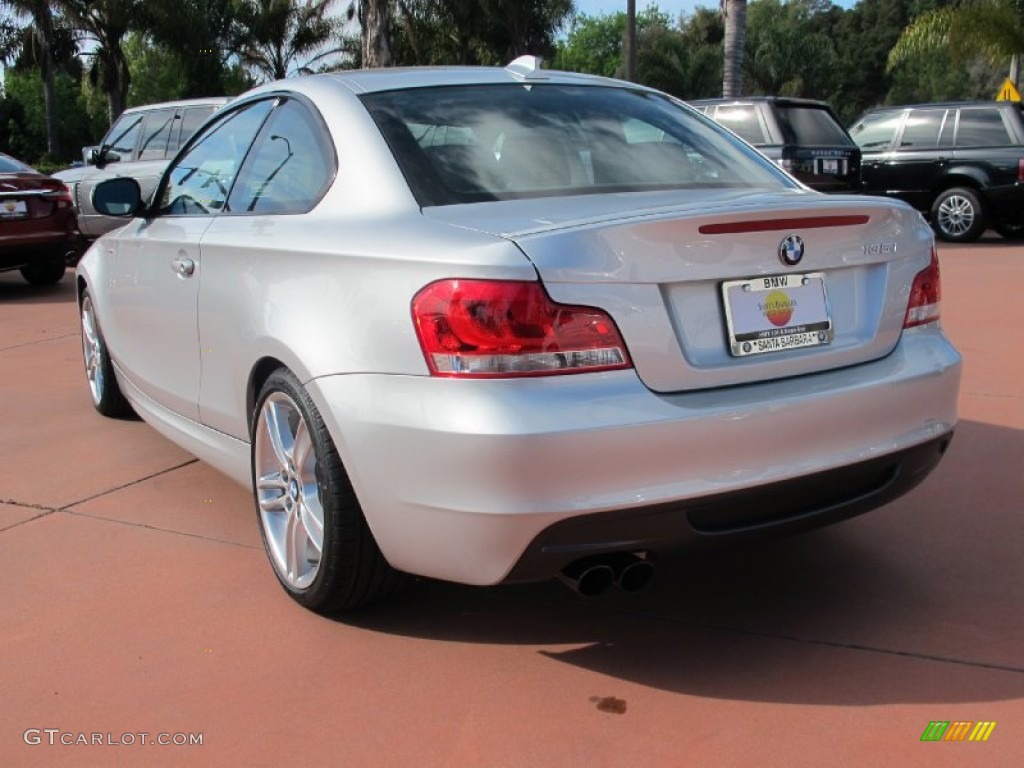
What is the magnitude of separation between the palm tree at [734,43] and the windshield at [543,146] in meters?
17.0

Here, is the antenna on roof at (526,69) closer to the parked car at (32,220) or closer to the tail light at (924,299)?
the tail light at (924,299)

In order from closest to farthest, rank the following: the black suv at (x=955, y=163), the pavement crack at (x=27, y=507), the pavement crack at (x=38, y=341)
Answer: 1. the pavement crack at (x=27, y=507)
2. the pavement crack at (x=38, y=341)
3. the black suv at (x=955, y=163)

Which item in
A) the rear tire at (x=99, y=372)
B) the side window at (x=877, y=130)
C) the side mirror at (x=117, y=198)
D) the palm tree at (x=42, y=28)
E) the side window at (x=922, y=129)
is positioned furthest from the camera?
the palm tree at (x=42, y=28)

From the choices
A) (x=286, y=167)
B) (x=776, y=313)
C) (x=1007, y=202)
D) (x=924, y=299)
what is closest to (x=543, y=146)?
(x=286, y=167)

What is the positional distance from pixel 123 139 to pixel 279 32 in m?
29.6

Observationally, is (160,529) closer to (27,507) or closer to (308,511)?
(27,507)

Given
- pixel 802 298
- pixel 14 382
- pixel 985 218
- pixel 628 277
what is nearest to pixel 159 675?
pixel 628 277

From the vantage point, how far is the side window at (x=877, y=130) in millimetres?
15157

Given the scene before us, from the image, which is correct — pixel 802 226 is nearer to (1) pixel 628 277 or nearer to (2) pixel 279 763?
(1) pixel 628 277

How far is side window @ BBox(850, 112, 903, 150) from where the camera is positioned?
15157 millimetres

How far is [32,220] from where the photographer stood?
1111 centimetres

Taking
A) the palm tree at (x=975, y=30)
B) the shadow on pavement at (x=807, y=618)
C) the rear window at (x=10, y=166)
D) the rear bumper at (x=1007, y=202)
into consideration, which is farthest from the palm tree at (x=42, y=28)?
the shadow on pavement at (x=807, y=618)

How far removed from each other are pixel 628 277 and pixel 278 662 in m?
1.43

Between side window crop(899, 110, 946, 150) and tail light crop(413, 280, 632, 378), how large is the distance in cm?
1319
